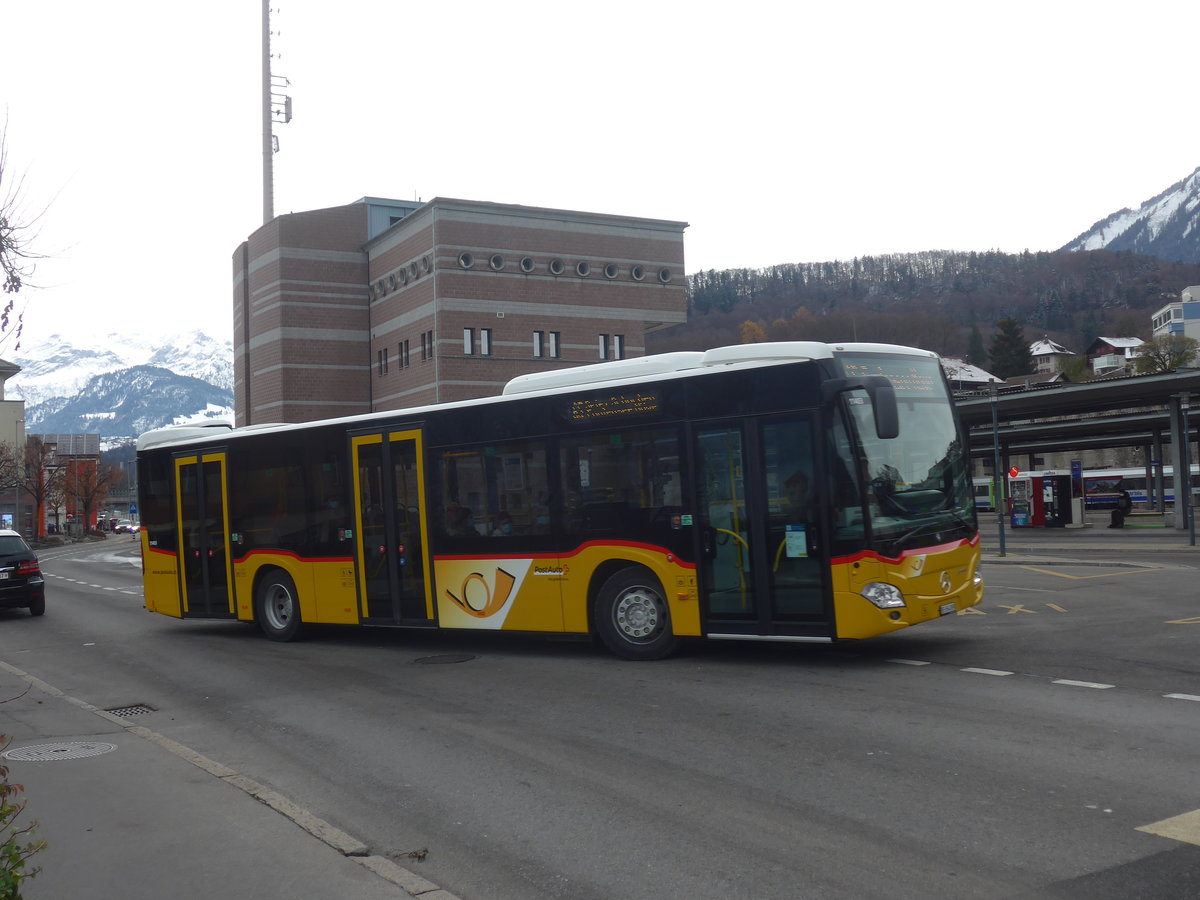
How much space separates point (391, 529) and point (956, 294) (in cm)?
16488

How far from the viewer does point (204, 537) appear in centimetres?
1639

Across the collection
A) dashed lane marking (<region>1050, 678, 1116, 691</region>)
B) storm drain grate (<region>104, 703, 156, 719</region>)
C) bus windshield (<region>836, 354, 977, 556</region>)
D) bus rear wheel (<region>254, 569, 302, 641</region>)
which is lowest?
dashed lane marking (<region>1050, 678, 1116, 691</region>)

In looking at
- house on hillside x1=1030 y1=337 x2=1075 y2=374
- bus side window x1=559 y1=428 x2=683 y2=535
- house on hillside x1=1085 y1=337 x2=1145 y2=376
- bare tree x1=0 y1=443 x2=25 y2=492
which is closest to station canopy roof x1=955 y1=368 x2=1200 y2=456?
bus side window x1=559 y1=428 x2=683 y2=535

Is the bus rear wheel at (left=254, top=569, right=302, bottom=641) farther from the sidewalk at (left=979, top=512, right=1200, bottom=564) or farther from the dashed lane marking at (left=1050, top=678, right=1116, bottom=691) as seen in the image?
the sidewalk at (left=979, top=512, right=1200, bottom=564)

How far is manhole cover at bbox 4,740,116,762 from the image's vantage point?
25.8 ft

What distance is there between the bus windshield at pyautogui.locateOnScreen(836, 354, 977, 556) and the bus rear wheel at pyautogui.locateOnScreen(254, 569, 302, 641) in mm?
8272

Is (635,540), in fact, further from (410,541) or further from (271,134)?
(271,134)

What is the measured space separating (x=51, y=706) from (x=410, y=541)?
4.55m

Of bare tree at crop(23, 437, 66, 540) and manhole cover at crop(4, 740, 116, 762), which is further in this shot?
bare tree at crop(23, 437, 66, 540)

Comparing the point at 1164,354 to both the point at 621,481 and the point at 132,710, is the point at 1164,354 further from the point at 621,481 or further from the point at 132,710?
the point at 132,710

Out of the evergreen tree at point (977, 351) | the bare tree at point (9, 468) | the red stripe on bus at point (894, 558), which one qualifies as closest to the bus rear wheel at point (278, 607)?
the red stripe on bus at point (894, 558)

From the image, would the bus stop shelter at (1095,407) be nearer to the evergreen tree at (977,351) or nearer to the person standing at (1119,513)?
the person standing at (1119,513)

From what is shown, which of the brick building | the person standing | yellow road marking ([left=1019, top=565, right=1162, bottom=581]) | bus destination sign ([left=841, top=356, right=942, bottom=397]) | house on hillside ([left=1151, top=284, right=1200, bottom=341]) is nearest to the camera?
bus destination sign ([left=841, top=356, right=942, bottom=397])

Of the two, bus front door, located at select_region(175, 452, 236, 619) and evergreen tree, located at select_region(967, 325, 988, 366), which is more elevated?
evergreen tree, located at select_region(967, 325, 988, 366)
